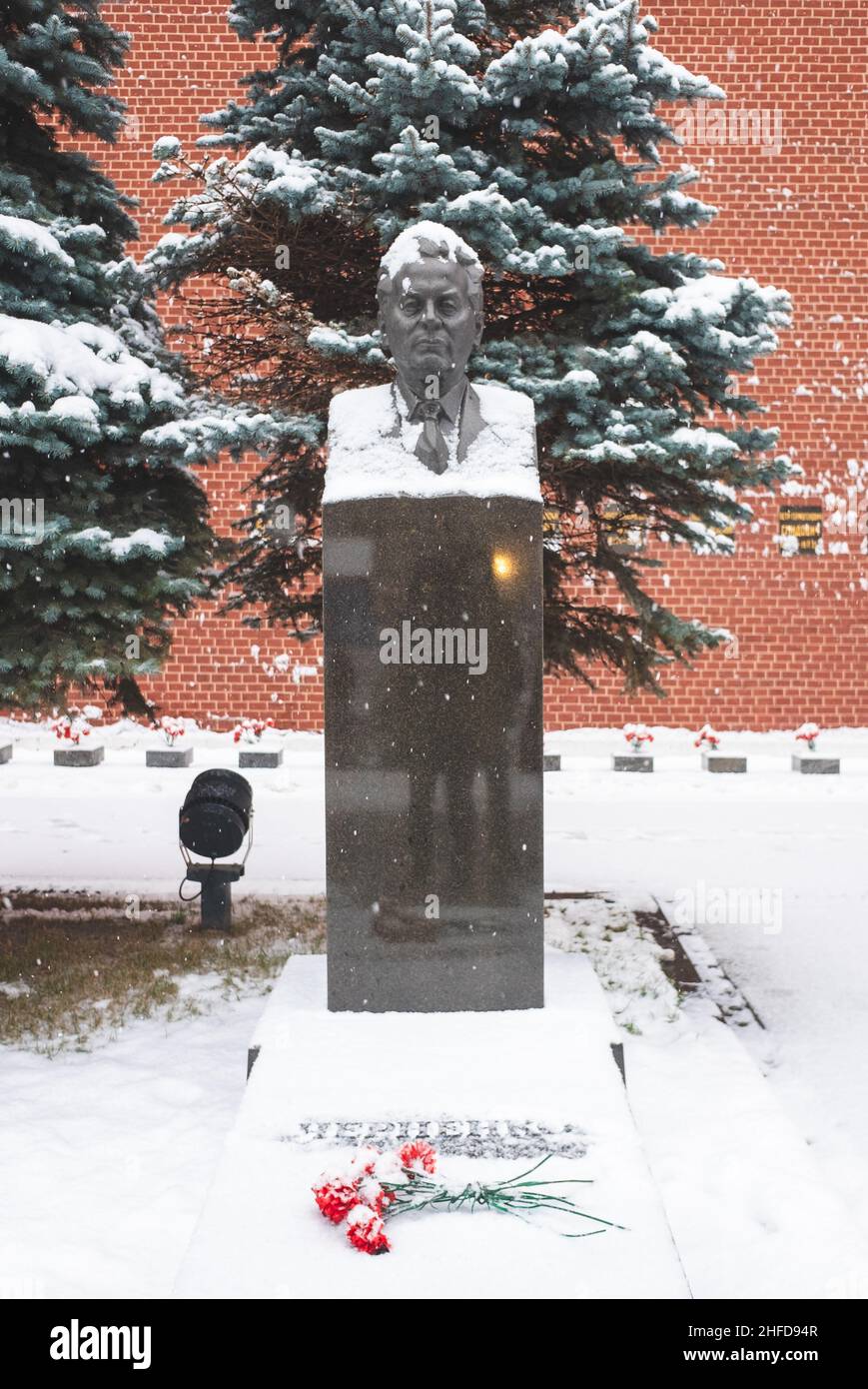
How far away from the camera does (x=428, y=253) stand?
4051mm

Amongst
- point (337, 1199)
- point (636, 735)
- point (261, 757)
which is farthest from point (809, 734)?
point (337, 1199)

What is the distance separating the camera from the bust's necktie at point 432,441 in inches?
159

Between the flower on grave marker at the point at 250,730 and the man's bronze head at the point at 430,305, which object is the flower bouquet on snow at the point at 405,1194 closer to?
the man's bronze head at the point at 430,305

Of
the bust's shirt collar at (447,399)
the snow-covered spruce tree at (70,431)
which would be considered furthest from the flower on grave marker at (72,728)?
the bust's shirt collar at (447,399)

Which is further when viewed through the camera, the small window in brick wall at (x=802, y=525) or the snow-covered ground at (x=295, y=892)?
the small window in brick wall at (x=802, y=525)

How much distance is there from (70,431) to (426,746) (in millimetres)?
2252

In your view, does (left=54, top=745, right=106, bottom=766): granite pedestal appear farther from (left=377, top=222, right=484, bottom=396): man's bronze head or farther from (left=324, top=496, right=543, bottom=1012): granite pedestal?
(left=377, top=222, right=484, bottom=396): man's bronze head

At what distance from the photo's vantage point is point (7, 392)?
16.4 ft

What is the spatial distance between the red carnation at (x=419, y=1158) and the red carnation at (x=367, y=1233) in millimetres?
242

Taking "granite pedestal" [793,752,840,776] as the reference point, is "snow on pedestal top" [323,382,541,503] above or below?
above

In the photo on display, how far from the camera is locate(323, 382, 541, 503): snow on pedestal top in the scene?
3.98 m

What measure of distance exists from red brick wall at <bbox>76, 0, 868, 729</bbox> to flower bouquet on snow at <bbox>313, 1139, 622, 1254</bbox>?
32.9 ft

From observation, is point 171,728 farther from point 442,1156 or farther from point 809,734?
point 442,1156

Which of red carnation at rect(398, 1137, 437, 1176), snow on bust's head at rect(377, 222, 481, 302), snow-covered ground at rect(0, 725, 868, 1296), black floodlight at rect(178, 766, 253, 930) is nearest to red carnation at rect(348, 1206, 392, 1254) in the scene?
red carnation at rect(398, 1137, 437, 1176)
